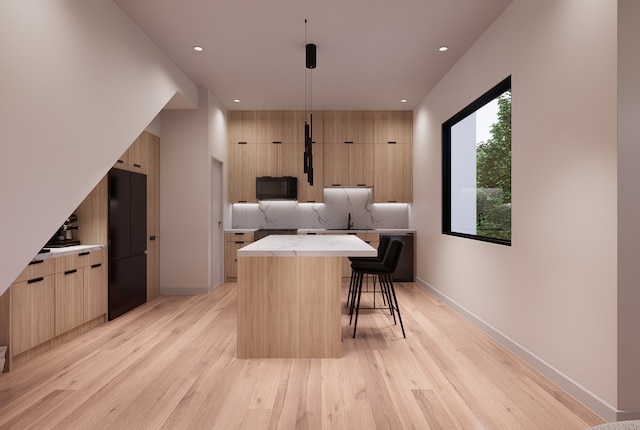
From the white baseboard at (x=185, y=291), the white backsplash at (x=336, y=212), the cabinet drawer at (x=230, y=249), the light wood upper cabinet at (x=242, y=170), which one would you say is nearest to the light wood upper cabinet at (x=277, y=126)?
the light wood upper cabinet at (x=242, y=170)

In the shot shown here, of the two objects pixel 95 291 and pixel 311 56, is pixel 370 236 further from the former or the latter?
pixel 95 291

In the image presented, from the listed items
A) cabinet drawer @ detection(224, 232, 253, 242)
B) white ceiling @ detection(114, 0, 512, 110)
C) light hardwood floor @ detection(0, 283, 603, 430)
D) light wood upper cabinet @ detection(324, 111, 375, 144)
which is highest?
white ceiling @ detection(114, 0, 512, 110)

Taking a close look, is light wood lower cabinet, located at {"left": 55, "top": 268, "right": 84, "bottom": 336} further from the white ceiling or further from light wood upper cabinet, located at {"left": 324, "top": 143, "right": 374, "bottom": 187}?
light wood upper cabinet, located at {"left": 324, "top": 143, "right": 374, "bottom": 187}

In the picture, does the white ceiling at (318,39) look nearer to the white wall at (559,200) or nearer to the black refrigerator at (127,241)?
the white wall at (559,200)

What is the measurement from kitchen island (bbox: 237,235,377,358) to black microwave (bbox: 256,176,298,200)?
11.5 feet

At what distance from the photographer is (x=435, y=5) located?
10.8ft

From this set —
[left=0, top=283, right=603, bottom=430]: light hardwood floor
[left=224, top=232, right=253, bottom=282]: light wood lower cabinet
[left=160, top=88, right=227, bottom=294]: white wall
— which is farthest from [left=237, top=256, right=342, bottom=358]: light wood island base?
[left=224, top=232, right=253, bottom=282]: light wood lower cabinet

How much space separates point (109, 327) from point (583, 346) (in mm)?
4243

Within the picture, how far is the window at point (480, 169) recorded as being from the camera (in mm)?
3727

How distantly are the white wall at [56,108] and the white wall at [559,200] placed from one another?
350 centimetres

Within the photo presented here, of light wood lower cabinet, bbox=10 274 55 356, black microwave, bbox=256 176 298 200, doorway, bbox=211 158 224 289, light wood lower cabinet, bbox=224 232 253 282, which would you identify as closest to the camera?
light wood lower cabinet, bbox=10 274 55 356

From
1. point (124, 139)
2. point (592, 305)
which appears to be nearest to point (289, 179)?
point (124, 139)

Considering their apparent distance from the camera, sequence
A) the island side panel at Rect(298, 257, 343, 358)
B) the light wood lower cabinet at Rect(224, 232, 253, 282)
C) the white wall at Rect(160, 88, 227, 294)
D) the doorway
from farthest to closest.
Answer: the light wood lower cabinet at Rect(224, 232, 253, 282), the doorway, the white wall at Rect(160, 88, 227, 294), the island side panel at Rect(298, 257, 343, 358)

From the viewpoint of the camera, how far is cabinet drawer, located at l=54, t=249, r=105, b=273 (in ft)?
11.0
